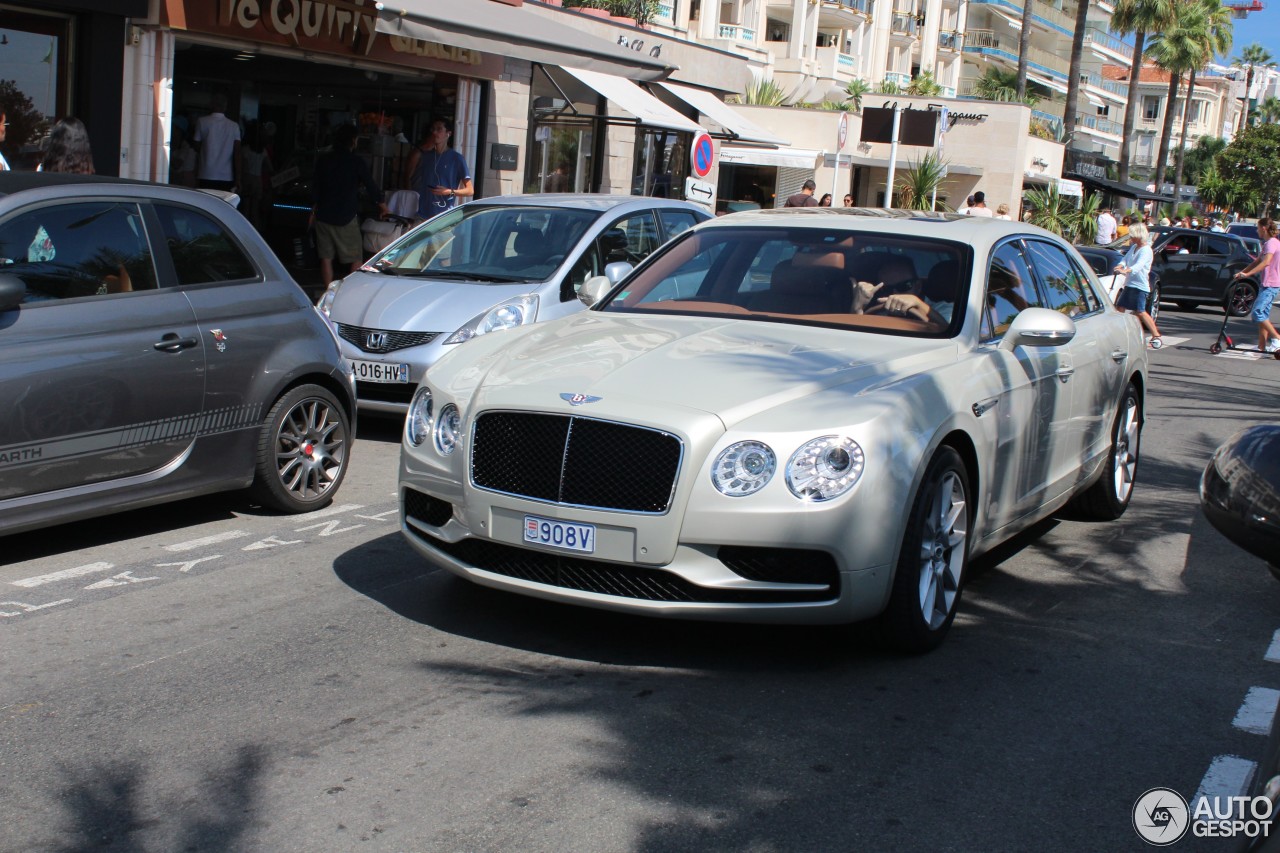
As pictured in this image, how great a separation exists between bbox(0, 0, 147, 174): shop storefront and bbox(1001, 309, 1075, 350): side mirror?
10134 millimetres

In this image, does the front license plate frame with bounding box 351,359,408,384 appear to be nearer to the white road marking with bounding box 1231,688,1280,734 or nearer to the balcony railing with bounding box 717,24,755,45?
the white road marking with bounding box 1231,688,1280,734

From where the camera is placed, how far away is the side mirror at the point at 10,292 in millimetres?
5656

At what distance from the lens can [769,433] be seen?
4785 millimetres

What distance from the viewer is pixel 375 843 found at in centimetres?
356

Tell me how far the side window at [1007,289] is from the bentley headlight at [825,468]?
156 cm

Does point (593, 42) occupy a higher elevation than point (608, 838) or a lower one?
higher

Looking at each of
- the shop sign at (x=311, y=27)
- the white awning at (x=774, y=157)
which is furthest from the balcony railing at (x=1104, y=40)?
the shop sign at (x=311, y=27)

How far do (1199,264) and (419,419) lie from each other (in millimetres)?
28211


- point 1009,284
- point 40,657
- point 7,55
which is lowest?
point 40,657

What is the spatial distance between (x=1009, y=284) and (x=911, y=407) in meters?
1.73

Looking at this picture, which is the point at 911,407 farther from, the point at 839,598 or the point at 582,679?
the point at 582,679

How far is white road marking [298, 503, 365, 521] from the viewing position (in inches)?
287

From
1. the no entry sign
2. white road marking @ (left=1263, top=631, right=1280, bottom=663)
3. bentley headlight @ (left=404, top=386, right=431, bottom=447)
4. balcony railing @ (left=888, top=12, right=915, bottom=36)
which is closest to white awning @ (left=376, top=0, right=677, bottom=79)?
the no entry sign

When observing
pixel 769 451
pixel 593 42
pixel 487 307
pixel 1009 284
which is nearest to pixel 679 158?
pixel 593 42
